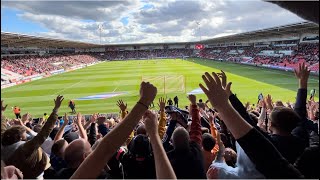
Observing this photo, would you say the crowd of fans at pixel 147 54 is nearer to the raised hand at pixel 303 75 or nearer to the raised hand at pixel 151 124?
the raised hand at pixel 303 75

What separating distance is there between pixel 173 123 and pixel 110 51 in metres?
120

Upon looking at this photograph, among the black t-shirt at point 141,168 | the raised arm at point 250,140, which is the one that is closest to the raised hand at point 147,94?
the raised arm at point 250,140

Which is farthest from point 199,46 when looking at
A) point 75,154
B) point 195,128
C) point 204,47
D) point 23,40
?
point 75,154

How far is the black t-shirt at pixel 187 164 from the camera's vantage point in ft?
8.82

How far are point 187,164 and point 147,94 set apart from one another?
1.04m

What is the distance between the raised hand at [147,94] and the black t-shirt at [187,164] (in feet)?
3.21

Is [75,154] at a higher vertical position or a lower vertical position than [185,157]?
higher

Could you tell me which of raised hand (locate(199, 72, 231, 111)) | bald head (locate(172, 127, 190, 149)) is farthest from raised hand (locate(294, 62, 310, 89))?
raised hand (locate(199, 72, 231, 111))

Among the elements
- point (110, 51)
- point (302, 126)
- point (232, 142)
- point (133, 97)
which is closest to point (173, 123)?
point (232, 142)

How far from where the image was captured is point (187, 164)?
2713 millimetres

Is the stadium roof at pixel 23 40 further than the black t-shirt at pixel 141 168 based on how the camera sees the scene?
Yes

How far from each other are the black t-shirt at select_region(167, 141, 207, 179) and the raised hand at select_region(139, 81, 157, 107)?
98 centimetres

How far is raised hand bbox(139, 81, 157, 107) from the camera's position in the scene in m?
1.89

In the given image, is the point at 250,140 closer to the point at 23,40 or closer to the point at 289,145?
the point at 289,145
